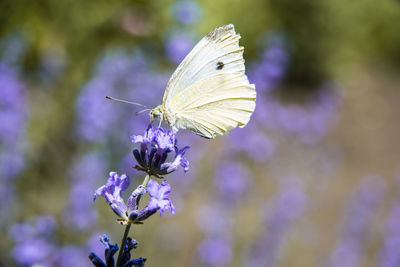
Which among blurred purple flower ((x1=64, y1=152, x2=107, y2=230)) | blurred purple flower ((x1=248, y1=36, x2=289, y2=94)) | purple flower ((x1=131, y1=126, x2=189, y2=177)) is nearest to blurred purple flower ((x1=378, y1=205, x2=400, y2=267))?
blurred purple flower ((x1=248, y1=36, x2=289, y2=94))

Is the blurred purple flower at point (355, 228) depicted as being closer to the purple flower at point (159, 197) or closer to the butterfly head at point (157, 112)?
the butterfly head at point (157, 112)

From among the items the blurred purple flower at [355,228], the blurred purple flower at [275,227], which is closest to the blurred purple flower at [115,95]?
the blurred purple flower at [275,227]

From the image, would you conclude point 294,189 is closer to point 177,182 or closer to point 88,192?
point 177,182

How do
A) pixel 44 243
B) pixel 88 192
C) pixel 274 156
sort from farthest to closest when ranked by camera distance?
pixel 274 156
pixel 88 192
pixel 44 243

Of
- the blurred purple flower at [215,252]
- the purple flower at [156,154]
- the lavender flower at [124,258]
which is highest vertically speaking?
the blurred purple flower at [215,252]

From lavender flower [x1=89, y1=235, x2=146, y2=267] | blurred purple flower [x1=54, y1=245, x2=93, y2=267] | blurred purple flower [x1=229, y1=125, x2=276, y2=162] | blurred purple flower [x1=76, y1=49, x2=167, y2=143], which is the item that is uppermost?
blurred purple flower [x1=76, y1=49, x2=167, y2=143]

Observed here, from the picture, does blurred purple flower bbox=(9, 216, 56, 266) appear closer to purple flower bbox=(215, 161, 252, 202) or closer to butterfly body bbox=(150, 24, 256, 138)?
butterfly body bbox=(150, 24, 256, 138)

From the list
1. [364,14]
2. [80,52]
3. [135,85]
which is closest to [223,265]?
[135,85]
